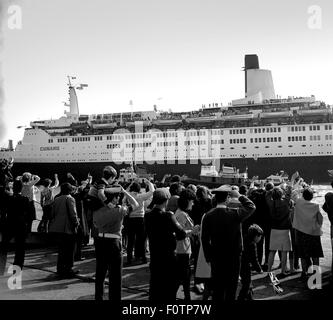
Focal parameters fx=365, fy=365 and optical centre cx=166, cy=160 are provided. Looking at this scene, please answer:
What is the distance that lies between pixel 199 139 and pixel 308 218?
4267 cm

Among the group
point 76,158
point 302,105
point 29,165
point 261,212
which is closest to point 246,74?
point 302,105

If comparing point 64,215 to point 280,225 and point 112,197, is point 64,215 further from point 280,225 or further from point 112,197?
point 280,225

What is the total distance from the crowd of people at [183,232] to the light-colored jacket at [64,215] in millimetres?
17

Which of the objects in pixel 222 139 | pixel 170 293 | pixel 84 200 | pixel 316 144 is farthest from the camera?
pixel 222 139

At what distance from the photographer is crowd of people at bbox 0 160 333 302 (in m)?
4.19

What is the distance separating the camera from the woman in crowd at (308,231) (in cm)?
606

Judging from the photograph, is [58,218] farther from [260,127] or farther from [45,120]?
[45,120]

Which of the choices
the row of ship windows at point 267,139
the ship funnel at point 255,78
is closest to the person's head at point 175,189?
the row of ship windows at point 267,139

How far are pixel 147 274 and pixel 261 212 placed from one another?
2.42 metres

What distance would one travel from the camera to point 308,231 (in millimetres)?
6105

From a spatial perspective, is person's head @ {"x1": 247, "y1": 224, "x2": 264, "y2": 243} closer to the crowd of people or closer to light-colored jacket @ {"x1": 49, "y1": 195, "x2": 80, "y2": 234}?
the crowd of people

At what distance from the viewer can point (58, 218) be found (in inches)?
251

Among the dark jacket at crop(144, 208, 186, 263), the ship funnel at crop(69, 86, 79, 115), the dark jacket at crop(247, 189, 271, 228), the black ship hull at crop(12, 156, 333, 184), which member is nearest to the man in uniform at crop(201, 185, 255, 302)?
the dark jacket at crop(144, 208, 186, 263)

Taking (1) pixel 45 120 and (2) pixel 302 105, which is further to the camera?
(1) pixel 45 120
